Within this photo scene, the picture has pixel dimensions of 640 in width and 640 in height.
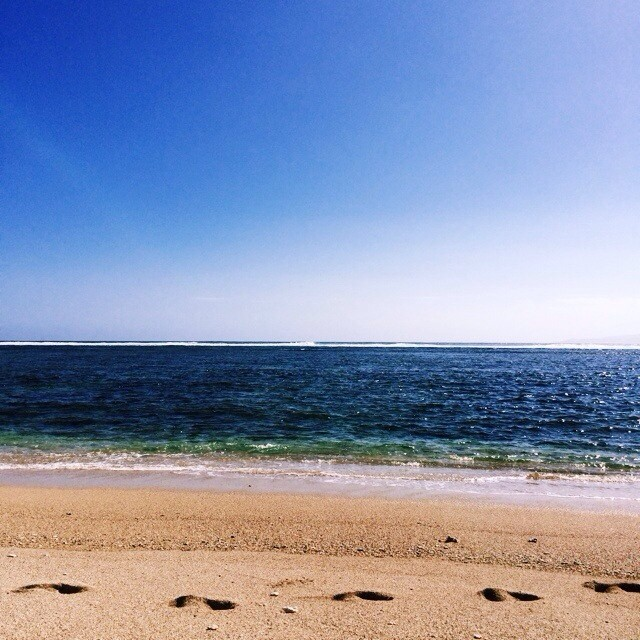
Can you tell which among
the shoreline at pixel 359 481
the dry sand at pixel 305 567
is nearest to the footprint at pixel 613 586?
the dry sand at pixel 305 567

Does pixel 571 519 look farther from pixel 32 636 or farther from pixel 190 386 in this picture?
pixel 190 386

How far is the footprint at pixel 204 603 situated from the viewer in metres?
4.91

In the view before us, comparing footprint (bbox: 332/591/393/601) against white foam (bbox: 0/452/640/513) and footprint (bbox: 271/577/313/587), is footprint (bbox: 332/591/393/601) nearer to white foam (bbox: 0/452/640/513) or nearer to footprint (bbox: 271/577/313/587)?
footprint (bbox: 271/577/313/587)

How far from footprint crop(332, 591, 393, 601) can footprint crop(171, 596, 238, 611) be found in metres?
1.29

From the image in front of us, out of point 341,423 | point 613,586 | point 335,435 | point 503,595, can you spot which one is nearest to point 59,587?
point 503,595

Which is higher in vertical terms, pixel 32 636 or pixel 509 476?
pixel 32 636

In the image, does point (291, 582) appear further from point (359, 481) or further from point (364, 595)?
point (359, 481)

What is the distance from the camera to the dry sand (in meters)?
4.53

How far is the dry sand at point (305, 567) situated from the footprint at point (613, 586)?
0.38 ft

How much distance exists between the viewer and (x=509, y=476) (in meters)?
13.2

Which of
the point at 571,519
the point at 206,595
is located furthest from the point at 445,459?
the point at 206,595

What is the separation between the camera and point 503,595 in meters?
5.45

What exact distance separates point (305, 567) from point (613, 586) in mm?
4326

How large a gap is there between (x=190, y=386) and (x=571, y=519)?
33914 millimetres
